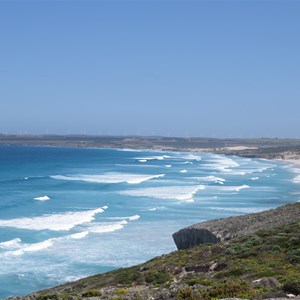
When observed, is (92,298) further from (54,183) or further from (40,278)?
(54,183)

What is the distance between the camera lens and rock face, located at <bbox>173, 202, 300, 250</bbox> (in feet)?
81.7

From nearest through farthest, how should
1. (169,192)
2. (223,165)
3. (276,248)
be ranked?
(276,248)
(169,192)
(223,165)

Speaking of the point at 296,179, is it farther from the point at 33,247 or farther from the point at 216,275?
the point at 216,275

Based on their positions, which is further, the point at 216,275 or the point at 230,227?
the point at 230,227

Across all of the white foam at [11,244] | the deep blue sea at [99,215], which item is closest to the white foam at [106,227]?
the deep blue sea at [99,215]

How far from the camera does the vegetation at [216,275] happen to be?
12.1 meters

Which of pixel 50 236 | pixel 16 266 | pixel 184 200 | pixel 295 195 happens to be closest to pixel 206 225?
pixel 16 266

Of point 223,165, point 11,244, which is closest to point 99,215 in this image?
point 11,244

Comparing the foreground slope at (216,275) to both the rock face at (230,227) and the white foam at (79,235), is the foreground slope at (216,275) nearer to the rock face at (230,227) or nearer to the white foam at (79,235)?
the rock face at (230,227)

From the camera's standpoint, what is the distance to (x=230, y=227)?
25969 mm

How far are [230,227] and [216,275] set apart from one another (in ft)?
34.3

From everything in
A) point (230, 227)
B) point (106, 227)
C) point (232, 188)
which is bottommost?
point (106, 227)

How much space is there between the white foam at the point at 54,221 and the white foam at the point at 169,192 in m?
A: 12.6

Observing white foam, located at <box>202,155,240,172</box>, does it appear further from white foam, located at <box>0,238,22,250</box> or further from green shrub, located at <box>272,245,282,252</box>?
green shrub, located at <box>272,245,282,252</box>
